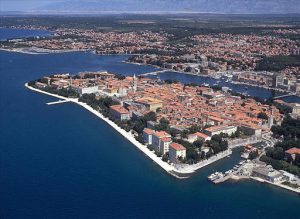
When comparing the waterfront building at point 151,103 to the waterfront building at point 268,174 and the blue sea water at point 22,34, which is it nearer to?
the waterfront building at point 268,174

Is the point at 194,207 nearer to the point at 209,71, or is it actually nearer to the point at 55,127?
the point at 55,127

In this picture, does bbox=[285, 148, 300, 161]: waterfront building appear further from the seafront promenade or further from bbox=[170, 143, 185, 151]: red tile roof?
bbox=[170, 143, 185, 151]: red tile roof

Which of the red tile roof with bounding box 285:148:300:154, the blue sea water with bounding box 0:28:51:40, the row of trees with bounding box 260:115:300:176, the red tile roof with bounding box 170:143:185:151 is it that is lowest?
the blue sea water with bounding box 0:28:51:40

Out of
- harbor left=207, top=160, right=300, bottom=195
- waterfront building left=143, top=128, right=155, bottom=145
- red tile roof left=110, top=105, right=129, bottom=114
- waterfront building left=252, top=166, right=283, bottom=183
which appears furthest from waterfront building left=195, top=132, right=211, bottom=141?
red tile roof left=110, top=105, right=129, bottom=114

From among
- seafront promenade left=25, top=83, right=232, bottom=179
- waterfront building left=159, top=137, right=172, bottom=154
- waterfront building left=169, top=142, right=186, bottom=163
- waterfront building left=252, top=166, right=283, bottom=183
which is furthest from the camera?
waterfront building left=159, top=137, right=172, bottom=154

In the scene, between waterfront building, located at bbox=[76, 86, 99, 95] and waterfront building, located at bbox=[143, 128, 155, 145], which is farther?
waterfront building, located at bbox=[76, 86, 99, 95]

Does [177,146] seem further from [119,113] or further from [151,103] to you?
[151,103]

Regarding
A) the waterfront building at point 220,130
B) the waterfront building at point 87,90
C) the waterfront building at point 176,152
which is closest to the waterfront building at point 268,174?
the waterfront building at point 176,152

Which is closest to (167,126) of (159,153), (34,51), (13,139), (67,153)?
(159,153)
